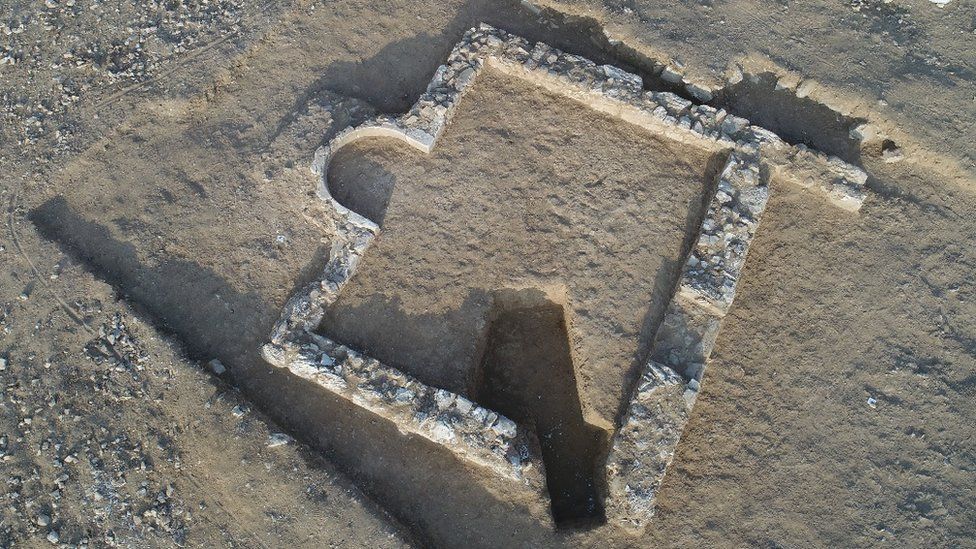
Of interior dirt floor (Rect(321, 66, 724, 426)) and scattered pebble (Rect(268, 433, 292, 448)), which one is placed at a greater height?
interior dirt floor (Rect(321, 66, 724, 426))

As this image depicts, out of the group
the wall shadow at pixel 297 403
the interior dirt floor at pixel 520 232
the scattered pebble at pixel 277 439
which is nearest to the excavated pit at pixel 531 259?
the interior dirt floor at pixel 520 232

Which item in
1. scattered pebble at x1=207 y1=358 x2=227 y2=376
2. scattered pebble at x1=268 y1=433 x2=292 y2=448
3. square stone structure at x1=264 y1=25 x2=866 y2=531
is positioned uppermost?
square stone structure at x1=264 y1=25 x2=866 y2=531

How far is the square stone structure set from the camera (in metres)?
7.42

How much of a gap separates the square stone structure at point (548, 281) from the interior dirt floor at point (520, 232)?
0.08ft

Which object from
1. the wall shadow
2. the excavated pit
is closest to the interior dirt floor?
the excavated pit

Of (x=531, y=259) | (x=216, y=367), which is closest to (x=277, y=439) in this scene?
(x=216, y=367)

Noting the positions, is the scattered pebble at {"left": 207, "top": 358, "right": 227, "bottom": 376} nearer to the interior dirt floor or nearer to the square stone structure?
the square stone structure

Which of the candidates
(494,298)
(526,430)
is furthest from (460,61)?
(526,430)

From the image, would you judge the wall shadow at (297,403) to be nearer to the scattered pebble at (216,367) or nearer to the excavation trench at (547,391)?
the scattered pebble at (216,367)

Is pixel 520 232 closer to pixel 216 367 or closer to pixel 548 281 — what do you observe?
pixel 548 281

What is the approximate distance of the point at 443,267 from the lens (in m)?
8.12

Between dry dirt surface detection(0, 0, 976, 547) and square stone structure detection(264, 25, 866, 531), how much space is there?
0.06m

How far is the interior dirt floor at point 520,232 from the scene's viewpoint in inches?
310

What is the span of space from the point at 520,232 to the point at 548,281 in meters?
0.72
